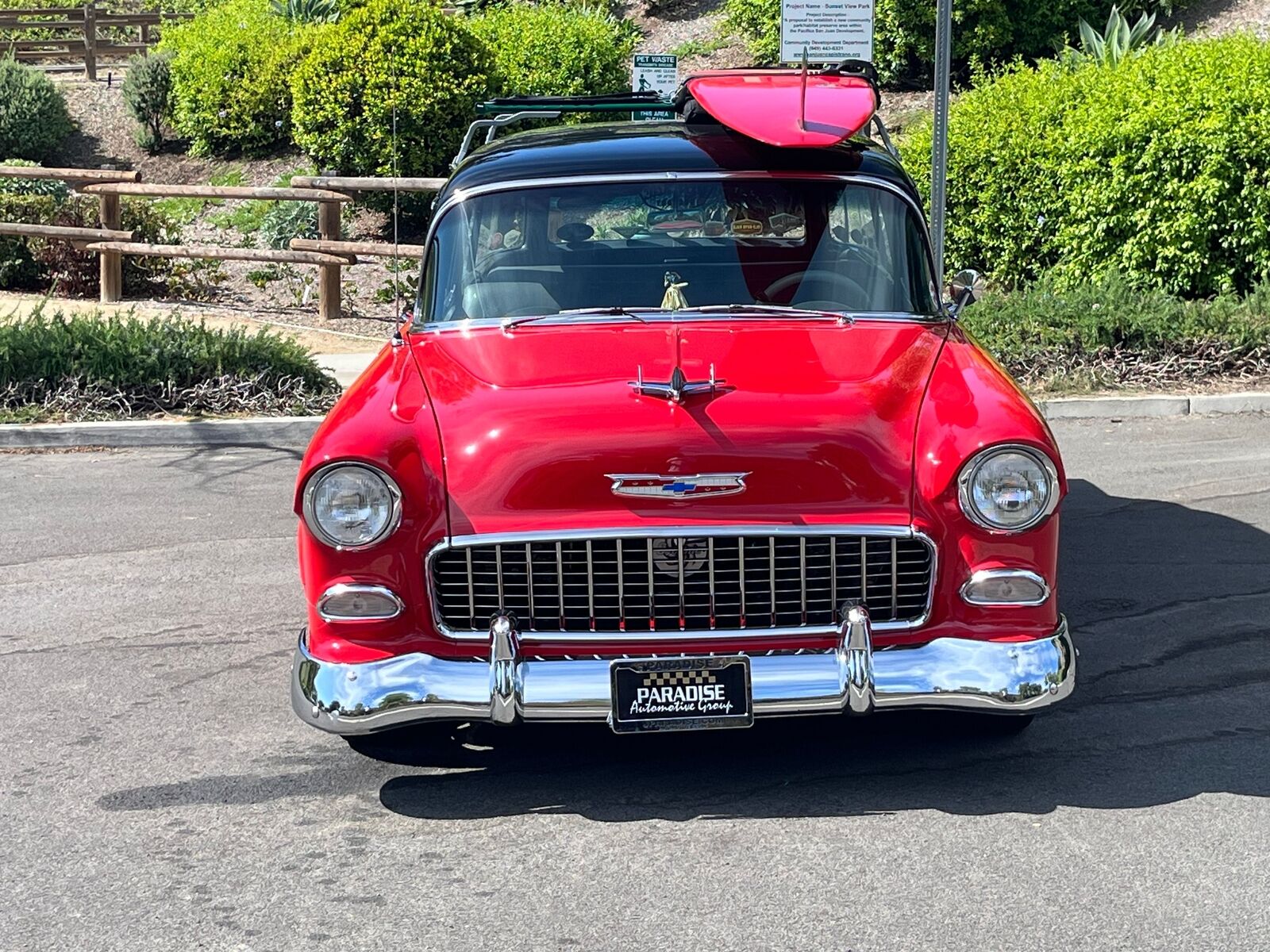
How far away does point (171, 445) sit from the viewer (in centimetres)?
955

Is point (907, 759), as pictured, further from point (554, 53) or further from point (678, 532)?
point (554, 53)

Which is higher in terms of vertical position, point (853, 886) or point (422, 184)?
point (422, 184)

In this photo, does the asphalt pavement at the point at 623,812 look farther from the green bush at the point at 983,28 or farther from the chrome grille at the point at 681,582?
the green bush at the point at 983,28

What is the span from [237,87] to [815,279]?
19.8 m

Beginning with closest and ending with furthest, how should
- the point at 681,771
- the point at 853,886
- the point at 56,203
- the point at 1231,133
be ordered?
the point at 853,886 < the point at 681,771 < the point at 1231,133 < the point at 56,203

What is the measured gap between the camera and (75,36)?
36531 mm

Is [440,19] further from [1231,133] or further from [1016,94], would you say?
[1231,133]

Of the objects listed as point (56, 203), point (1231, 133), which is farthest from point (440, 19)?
point (1231, 133)

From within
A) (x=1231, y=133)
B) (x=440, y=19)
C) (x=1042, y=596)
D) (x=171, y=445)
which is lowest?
(x=171, y=445)

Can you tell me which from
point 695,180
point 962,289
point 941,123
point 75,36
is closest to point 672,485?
point 695,180

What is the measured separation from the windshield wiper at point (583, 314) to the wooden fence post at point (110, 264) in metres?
10.3

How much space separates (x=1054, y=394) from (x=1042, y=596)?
6.35m

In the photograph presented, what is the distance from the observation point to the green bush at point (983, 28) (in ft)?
69.1

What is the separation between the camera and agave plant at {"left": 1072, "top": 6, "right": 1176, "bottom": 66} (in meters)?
17.5
